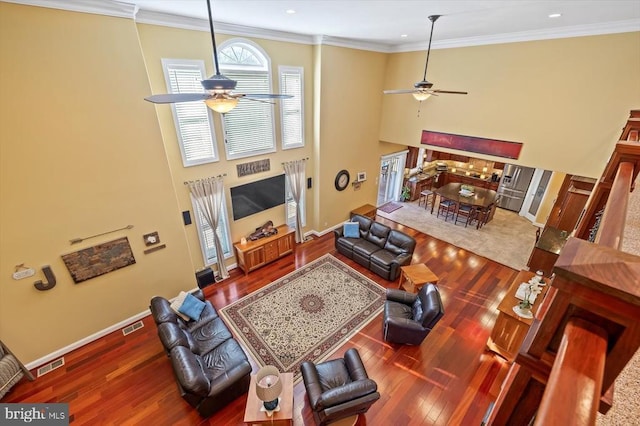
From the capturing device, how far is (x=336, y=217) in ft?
27.9

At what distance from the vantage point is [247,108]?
5805 mm

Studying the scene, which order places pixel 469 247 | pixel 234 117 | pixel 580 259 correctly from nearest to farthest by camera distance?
pixel 580 259 < pixel 234 117 < pixel 469 247

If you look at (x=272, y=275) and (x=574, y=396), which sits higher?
(x=574, y=396)

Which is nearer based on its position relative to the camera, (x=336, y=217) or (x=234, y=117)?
(x=234, y=117)

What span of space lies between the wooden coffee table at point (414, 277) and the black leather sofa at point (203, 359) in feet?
11.6

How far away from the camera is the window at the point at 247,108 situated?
532 centimetres

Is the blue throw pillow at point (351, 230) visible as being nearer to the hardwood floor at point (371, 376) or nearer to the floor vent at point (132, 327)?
the hardwood floor at point (371, 376)

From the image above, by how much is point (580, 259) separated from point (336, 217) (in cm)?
785

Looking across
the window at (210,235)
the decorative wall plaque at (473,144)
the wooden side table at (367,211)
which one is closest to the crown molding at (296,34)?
the decorative wall plaque at (473,144)

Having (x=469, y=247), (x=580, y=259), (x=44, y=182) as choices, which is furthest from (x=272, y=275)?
(x=580, y=259)

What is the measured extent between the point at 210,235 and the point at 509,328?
5.92 m

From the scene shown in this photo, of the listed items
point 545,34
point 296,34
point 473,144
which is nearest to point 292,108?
point 296,34

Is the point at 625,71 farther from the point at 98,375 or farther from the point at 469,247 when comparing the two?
the point at 98,375

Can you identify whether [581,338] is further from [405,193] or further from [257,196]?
[405,193]
